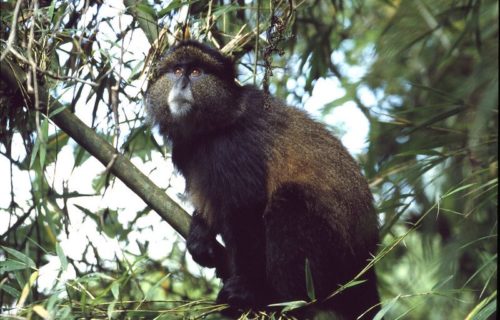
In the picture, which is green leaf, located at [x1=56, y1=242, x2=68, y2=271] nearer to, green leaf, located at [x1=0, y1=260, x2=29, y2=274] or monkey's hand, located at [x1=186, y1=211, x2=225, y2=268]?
green leaf, located at [x1=0, y1=260, x2=29, y2=274]

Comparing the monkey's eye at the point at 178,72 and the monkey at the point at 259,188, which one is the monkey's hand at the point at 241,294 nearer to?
the monkey at the point at 259,188

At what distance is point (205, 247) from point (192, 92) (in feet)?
3.77

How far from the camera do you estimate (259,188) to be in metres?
4.94

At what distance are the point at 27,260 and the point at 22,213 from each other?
162 cm

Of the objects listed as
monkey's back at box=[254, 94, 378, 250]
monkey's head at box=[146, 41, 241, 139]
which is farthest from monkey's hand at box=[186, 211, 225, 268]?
monkey's head at box=[146, 41, 241, 139]

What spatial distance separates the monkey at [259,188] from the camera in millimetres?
4641

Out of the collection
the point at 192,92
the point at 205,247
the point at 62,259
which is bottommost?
the point at 62,259

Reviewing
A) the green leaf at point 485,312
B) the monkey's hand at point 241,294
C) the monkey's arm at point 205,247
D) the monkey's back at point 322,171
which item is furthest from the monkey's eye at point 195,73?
the green leaf at point 485,312

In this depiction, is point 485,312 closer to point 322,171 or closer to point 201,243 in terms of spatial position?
point 322,171

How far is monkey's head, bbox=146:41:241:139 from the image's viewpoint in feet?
17.1

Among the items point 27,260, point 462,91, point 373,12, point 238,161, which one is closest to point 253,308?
point 238,161

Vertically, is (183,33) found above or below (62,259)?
above

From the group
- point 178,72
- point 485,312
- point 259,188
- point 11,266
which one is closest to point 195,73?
point 178,72

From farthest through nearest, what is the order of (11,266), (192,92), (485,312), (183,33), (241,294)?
(192,92)
(183,33)
(241,294)
(11,266)
(485,312)
